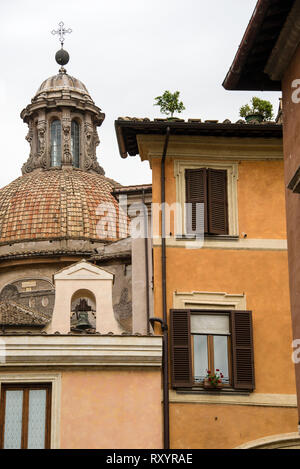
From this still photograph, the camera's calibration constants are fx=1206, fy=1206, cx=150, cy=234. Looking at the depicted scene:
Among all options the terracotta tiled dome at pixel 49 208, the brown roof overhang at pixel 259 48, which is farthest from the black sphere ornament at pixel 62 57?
the brown roof overhang at pixel 259 48

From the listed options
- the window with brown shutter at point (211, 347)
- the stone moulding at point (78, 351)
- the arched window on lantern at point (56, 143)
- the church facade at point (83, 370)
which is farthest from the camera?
the arched window on lantern at point (56, 143)

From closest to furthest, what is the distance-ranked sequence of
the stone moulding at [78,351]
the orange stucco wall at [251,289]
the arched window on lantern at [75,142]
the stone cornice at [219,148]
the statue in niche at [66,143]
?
the stone moulding at [78,351] < the orange stucco wall at [251,289] < the stone cornice at [219,148] < the statue in niche at [66,143] < the arched window on lantern at [75,142]

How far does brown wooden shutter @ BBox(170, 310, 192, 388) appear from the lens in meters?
22.1

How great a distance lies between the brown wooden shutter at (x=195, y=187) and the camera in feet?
78.0

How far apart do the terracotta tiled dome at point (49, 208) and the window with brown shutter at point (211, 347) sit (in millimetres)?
41916

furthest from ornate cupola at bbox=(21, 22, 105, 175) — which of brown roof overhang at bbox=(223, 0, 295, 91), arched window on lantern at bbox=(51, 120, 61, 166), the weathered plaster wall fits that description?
the weathered plaster wall

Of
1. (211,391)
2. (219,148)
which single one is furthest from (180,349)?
(219,148)

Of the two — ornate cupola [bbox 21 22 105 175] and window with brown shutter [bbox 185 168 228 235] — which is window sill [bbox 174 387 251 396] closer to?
window with brown shutter [bbox 185 168 228 235]

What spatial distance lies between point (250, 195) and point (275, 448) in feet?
17.0

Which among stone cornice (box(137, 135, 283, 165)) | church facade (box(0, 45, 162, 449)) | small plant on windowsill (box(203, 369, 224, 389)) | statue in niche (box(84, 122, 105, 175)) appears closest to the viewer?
church facade (box(0, 45, 162, 449))

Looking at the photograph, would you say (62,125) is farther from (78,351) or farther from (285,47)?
(285,47)

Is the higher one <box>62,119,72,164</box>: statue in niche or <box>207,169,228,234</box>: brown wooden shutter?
<box>62,119,72,164</box>: statue in niche

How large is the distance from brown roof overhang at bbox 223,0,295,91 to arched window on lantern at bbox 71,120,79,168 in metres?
58.9

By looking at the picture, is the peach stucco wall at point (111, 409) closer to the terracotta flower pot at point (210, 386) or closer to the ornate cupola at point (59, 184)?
the terracotta flower pot at point (210, 386)
